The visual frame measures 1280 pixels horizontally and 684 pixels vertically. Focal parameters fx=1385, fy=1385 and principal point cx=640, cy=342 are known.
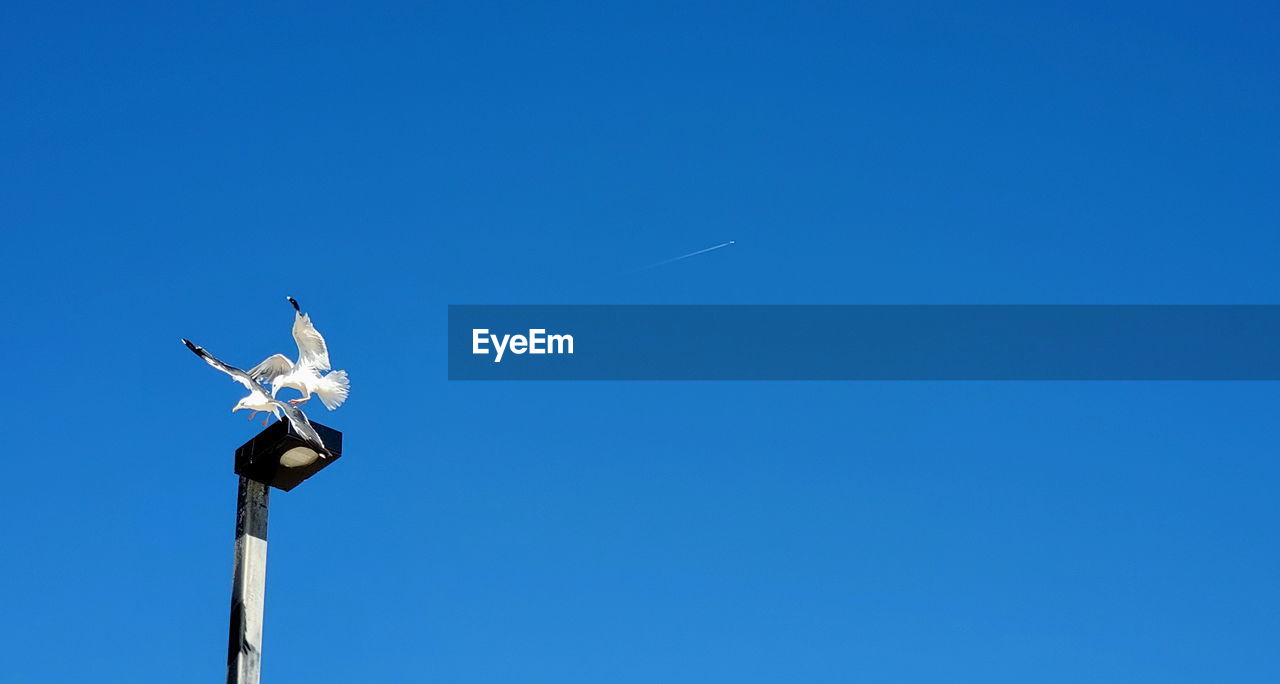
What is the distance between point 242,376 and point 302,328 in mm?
1149

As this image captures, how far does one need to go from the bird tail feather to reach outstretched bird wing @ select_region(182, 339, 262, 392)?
899 mm

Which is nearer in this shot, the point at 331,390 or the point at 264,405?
the point at 264,405

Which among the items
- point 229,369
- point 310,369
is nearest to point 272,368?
point 310,369

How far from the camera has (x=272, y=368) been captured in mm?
11602

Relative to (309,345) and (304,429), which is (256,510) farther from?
(309,345)

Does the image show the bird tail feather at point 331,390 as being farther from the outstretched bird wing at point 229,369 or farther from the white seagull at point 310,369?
the outstretched bird wing at point 229,369

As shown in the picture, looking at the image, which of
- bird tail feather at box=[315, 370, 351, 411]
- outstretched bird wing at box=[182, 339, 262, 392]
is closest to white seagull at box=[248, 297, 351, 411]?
bird tail feather at box=[315, 370, 351, 411]

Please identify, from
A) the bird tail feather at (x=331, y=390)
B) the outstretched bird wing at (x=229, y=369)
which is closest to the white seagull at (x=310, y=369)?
the bird tail feather at (x=331, y=390)

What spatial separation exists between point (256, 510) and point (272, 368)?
205 cm

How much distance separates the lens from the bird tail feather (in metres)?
11.5

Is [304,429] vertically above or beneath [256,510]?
above

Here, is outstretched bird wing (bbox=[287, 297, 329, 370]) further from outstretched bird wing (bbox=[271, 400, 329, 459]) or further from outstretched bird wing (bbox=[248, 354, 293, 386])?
outstretched bird wing (bbox=[271, 400, 329, 459])

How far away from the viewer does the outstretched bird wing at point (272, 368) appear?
11.5m

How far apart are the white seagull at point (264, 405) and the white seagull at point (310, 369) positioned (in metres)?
0.80
